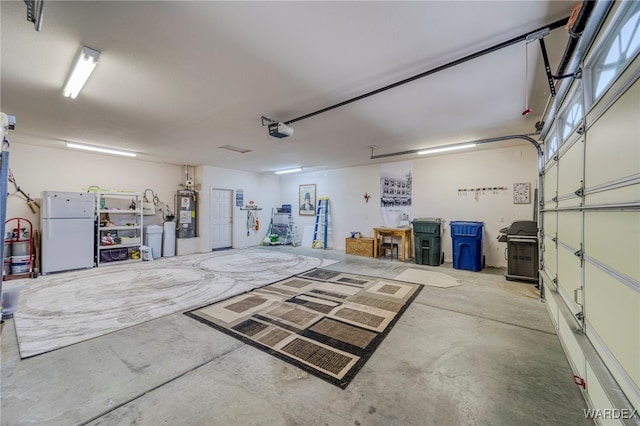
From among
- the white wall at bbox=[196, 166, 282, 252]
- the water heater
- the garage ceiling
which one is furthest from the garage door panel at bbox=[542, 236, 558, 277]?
the water heater

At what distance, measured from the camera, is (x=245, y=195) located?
9188mm

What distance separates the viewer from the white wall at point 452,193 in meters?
5.68

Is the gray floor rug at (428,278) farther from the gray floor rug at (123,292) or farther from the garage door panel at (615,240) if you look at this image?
the garage door panel at (615,240)

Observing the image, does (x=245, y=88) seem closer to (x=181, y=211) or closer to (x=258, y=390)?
(x=258, y=390)

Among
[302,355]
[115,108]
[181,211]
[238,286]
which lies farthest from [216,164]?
[302,355]

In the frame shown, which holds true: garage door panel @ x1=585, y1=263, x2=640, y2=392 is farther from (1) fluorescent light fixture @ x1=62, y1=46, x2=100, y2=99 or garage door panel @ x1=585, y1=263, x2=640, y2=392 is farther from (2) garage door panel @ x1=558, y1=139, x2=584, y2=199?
(1) fluorescent light fixture @ x1=62, y1=46, x2=100, y2=99

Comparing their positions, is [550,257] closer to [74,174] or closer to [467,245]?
[467,245]

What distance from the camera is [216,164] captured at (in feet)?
25.8

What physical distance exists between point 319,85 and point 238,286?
3493 millimetres

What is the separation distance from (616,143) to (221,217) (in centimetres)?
885

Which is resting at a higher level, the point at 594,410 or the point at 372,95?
the point at 372,95

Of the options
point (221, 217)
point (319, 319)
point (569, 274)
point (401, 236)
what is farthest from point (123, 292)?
point (401, 236)

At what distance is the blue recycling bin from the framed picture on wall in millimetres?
4990

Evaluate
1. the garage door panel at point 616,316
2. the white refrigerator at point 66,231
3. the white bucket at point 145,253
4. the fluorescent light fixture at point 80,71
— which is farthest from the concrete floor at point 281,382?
the white bucket at point 145,253
